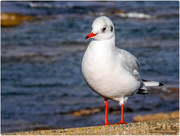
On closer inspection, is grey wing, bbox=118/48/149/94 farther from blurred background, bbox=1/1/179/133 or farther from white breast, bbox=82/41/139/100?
blurred background, bbox=1/1/179/133

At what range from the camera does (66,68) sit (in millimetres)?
11633

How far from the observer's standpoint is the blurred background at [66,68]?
818 centimetres

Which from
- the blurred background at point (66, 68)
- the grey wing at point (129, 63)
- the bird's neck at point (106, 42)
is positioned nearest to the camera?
the bird's neck at point (106, 42)

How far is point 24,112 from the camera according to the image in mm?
8305

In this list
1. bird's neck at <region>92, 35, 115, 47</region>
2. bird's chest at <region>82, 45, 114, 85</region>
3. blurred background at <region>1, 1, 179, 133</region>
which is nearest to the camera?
bird's chest at <region>82, 45, 114, 85</region>

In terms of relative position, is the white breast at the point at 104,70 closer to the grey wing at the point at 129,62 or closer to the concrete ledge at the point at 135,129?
the grey wing at the point at 129,62

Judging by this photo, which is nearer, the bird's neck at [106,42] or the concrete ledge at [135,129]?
the concrete ledge at [135,129]

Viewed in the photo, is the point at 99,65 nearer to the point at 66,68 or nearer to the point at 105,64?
the point at 105,64

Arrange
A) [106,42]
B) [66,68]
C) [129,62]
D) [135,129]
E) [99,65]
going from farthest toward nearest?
[66,68] < [129,62] < [106,42] < [99,65] < [135,129]

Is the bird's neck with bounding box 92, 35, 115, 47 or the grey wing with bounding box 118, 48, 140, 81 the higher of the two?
the bird's neck with bounding box 92, 35, 115, 47

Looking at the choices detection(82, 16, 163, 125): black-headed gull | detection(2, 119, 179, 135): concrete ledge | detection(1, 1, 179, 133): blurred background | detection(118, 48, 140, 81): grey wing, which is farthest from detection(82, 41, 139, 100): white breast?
detection(1, 1, 179, 133): blurred background

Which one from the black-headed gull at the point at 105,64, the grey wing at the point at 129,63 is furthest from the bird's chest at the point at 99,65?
the grey wing at the point at 129,63

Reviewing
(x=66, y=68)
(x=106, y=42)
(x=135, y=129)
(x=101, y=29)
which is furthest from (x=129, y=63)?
(x=66, y=68)

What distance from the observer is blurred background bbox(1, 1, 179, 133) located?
818 centimetres
